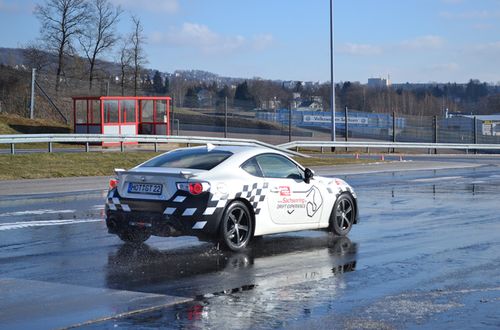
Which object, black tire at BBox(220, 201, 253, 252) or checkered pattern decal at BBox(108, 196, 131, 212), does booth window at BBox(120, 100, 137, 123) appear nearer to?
checkered pattern decal at BBox(108, 196, 131, 212)

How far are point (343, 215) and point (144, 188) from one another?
3469mm

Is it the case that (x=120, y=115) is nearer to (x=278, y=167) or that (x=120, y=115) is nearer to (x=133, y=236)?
(x=278, y=167)

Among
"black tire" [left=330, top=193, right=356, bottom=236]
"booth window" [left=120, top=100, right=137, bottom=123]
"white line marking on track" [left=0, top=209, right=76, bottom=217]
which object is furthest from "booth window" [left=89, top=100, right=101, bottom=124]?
"black tire" [left=330, top=193, right=356, bottom=236]

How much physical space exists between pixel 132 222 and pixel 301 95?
16046cm

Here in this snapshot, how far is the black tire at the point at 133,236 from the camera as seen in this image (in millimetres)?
10641

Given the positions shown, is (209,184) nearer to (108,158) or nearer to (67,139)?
(108,158)

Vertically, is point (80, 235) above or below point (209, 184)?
below

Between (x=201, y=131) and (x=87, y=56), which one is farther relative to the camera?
(x=87, y=56)

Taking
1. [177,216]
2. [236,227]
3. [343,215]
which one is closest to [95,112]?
[343,215]

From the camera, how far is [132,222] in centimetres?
1053

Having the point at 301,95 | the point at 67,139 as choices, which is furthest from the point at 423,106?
the point at 67,139

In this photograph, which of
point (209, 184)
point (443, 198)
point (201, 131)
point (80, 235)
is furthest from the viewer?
point (201, 131)

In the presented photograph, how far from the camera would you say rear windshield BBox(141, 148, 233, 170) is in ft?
36.5

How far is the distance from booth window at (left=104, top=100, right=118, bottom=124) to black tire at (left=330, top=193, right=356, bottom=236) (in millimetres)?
28429
